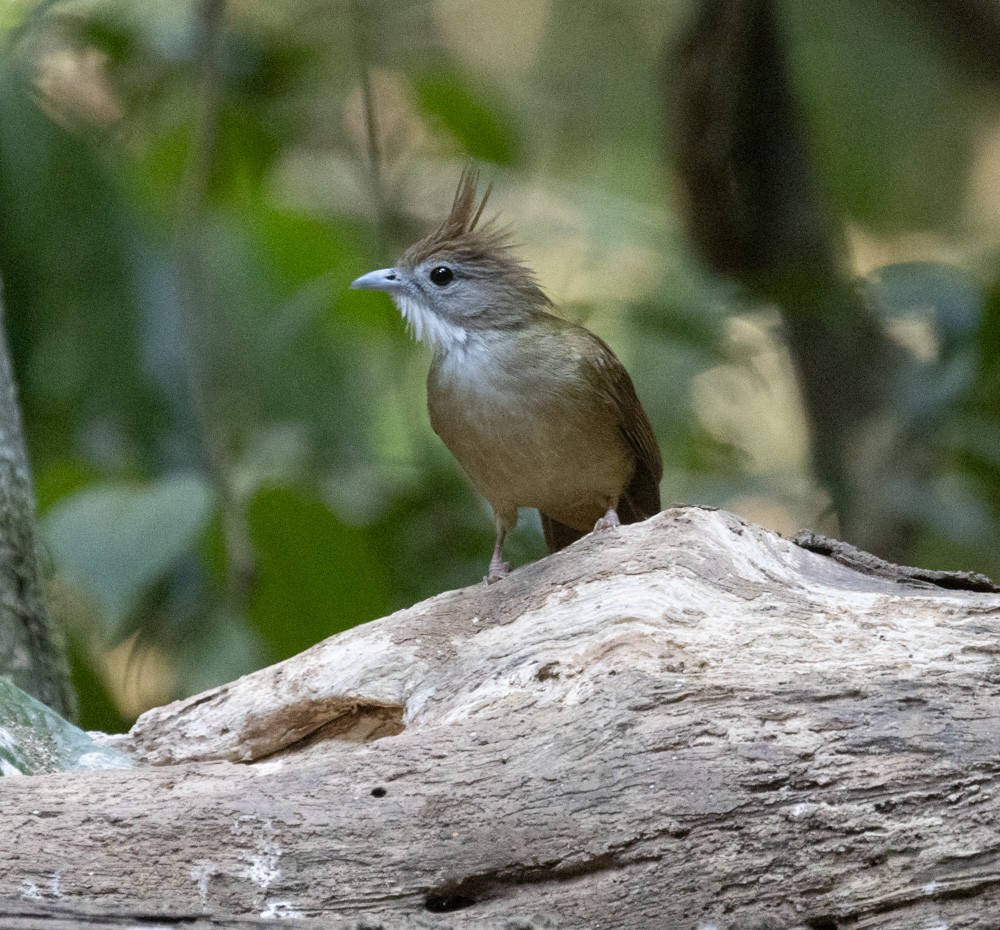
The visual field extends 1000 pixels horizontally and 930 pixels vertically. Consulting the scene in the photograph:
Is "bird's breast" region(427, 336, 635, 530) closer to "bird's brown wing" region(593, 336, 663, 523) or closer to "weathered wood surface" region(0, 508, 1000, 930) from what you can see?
"bird's brown wing" region(593, 336, 663, 523)

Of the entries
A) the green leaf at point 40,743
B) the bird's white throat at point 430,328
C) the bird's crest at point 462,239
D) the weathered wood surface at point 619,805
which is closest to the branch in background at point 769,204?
the bird's crest at point 462,239

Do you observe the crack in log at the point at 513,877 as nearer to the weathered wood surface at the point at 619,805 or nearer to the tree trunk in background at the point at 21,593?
the weathered wood surface at the point at 619,805

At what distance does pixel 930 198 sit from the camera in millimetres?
8141

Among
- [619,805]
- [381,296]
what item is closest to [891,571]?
[619,805]

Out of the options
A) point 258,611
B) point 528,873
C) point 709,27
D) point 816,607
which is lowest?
point 528,873

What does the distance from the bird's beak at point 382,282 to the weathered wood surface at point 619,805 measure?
199 cm

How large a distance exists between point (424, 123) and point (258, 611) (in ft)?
10.9

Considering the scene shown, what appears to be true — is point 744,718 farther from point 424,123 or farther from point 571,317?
point 424,123

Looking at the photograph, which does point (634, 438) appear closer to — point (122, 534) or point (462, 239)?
point (462, 239)

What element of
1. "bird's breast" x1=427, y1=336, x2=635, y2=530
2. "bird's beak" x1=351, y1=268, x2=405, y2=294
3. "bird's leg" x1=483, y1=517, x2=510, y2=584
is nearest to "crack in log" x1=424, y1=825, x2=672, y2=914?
"bird's leg" x1=483, y1=517, x2=510, y2=584

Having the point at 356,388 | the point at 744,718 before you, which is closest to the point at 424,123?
the point at 356,388

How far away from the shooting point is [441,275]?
476 cm

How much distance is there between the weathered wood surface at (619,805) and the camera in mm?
2416

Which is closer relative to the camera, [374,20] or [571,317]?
[571,317]
